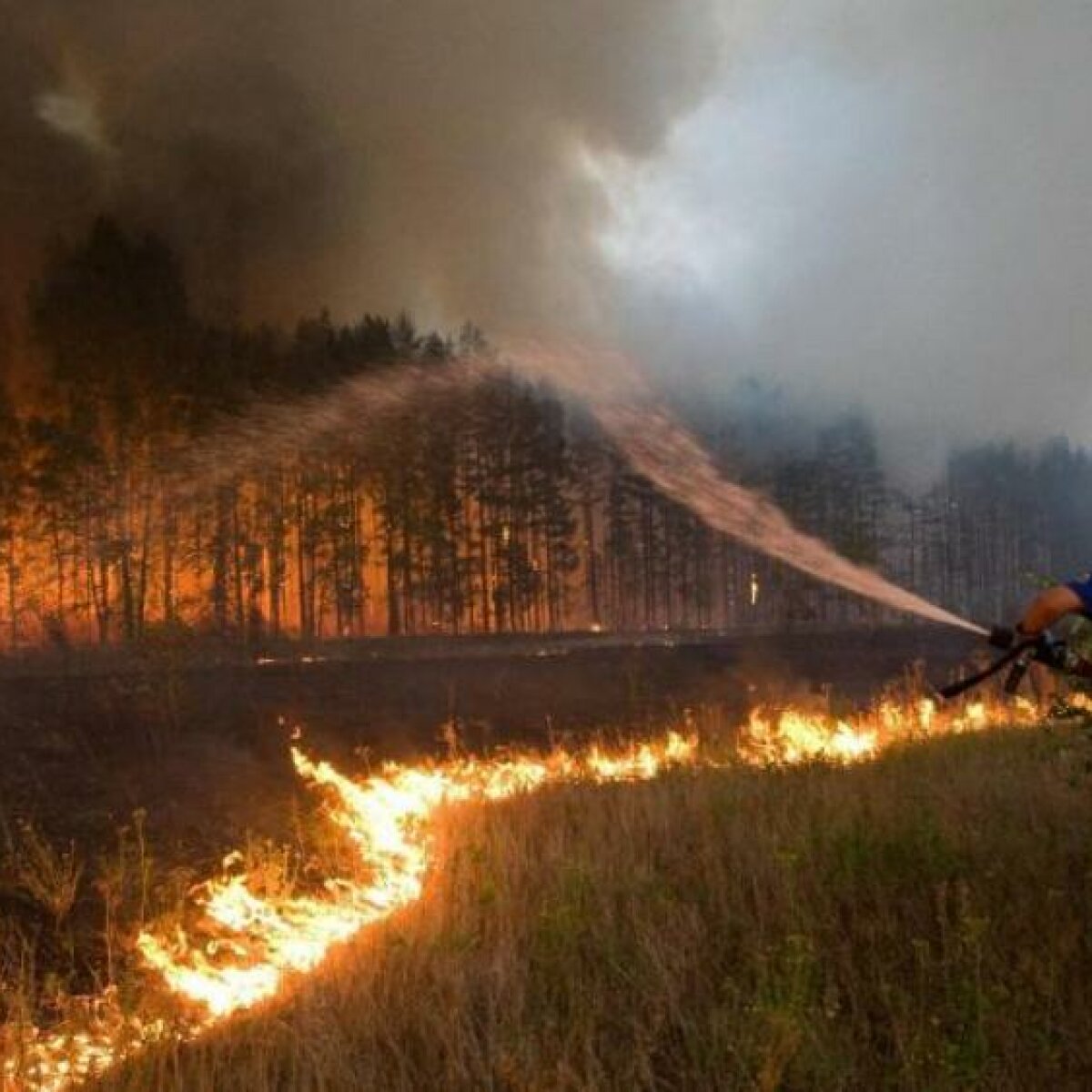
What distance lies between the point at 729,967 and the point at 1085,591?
10.3 ft

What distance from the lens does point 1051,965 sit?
197 inches

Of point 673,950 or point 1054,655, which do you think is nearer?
point 1054,655

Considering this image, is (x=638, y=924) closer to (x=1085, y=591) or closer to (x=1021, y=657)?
(x=1021, y=657)

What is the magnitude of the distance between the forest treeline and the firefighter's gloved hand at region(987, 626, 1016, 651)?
59.1ft

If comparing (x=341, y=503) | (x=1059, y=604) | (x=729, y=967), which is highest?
(x=341, y=503)

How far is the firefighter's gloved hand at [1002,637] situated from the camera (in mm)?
3750

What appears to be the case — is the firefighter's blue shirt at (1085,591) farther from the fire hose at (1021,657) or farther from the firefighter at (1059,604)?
the fire hose at (1021,657)

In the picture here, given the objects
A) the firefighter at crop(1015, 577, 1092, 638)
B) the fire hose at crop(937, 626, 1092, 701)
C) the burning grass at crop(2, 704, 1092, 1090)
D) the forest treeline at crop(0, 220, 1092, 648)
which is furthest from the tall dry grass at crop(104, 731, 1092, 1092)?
the forest treeline at crop(0, 220, 1092, 648)

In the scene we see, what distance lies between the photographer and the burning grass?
15.7 feet

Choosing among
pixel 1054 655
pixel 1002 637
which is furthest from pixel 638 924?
pixel 1002 637

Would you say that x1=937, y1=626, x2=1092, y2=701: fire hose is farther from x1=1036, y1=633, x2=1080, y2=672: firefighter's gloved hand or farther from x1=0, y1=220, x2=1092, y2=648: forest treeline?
x1=0, y1=220, x2=1092, y2=648: forest treeline

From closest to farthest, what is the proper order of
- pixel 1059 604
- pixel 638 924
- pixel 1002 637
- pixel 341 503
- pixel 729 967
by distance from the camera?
pixel 1059 604, pixel 1002 637, pixel 729 967, pixel 638 924, pixel 341 503

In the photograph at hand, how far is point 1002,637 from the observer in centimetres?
379

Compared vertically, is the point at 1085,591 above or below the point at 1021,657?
above
